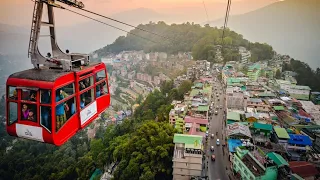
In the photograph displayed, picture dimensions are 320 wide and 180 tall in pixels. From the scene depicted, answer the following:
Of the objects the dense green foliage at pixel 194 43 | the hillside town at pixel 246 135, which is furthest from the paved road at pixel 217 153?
the dense green foliage at pixel 194 43

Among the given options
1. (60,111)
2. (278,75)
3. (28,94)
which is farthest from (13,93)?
(278,75)

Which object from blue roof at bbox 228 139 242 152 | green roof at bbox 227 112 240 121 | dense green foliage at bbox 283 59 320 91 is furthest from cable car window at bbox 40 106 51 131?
dense green foliage at bbox 283 59 320 91

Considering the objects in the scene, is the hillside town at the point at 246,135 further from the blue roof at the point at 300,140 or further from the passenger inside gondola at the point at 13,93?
the passenger inside gondola at the point at 13,93

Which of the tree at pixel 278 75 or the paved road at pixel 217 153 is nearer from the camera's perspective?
the paved road at pixel 217 153

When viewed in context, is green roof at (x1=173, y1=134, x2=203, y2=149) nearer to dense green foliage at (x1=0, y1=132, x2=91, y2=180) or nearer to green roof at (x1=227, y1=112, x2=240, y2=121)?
green roof at (x1=227, y1=112, x2=240, y2=121)

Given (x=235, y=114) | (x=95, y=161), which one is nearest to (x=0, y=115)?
(x=95, y=161)

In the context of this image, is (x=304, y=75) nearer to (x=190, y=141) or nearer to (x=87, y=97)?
(x=190, y=141)

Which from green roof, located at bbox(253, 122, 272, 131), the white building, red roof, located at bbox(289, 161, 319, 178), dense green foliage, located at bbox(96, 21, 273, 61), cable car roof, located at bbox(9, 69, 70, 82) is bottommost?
red roof, located at bbox(289, 161, 319, 178)
